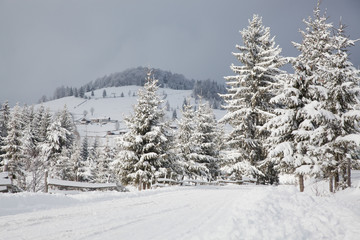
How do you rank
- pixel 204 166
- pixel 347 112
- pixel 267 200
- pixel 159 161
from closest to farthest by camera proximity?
pixel 267 200, pixel 347 112, pixel 159 161, pixel 204 166

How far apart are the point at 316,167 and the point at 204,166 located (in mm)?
13478

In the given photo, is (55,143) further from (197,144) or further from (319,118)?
(319,118)

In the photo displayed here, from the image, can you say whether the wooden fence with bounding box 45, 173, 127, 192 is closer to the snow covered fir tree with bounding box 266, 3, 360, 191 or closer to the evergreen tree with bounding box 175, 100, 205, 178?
the evergreen tree with bounding box 175, 100, 205, 178

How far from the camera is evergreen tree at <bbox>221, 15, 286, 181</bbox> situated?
23062 mm

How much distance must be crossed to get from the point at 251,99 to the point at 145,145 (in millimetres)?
10478

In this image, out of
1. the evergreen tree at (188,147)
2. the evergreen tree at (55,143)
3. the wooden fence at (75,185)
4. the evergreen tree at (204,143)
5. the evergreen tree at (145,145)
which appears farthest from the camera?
the evergreen tree at (55,143)

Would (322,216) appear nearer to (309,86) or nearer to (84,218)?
(84,218)

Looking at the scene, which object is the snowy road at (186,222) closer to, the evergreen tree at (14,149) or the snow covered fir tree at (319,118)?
the snow covered fir tree at (319,118)

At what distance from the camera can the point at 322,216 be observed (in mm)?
6926

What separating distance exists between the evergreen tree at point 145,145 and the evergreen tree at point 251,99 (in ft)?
20.1

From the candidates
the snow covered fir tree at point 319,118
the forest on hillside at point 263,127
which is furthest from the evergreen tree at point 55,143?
the snow covered fir tree at point 319,118

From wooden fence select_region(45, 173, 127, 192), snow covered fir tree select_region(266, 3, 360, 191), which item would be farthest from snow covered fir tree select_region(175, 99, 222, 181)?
snow covered fir tree select_region(266, 3, 360, 191)

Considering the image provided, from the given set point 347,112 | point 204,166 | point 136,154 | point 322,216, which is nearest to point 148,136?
point 136,154

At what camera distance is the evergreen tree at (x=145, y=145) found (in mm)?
21594
